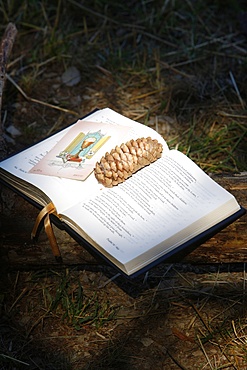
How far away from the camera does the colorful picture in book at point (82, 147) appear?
196cm

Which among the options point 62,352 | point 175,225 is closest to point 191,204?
point 175,225

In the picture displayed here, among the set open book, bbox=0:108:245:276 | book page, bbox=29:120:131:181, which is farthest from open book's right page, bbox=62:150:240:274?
book page, bbox=29:120:131:181

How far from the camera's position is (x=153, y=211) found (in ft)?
5.76

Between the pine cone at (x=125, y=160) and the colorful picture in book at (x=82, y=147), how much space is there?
0.07 m

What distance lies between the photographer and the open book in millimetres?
1673

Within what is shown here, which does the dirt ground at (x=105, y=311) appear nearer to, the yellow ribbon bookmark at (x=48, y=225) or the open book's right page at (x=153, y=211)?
the yellow ribbon bookmark at (x=48, y=225)

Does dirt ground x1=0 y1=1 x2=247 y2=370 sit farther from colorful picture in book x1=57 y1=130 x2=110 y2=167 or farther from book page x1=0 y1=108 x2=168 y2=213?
colorful picture in book x1=57 y1=130 x2=110 y2=167

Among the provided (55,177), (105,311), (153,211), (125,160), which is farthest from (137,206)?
(105,311)

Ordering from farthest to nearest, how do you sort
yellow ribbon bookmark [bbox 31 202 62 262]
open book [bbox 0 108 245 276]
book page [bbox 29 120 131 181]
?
book page [bbox 29 120 131 181] → yellow ribbon bookmark [bbox 31 202 62 262] → open book [bbox 0 108 245 276]

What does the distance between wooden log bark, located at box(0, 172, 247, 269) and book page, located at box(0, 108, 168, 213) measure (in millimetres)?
85

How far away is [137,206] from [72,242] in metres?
0.24

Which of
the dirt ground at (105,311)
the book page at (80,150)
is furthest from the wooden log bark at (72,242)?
the book page at (80,150)

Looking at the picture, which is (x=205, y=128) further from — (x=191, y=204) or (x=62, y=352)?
(x=62, y=352)

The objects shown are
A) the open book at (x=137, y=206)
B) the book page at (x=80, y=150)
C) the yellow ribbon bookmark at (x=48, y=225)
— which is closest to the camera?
the open book at (x=137, y=206)
